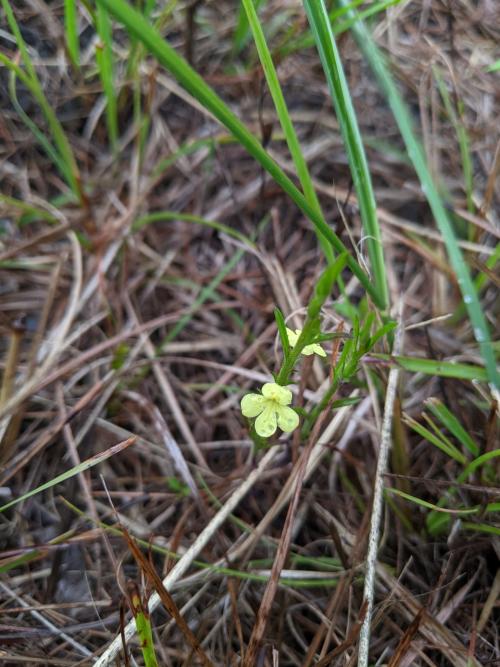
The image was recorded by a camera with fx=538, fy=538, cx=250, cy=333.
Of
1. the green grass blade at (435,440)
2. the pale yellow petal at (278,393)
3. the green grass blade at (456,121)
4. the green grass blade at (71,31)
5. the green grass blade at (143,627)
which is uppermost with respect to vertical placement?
the green grass blade at (71,31)

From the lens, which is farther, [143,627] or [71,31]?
[71,31]

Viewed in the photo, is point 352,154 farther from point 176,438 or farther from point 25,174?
point 25,174

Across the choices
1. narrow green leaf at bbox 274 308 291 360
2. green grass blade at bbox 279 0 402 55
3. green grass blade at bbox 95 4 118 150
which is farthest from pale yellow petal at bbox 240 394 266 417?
green grass blade at bbox 95 4 118 150

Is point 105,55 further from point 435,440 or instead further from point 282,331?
point 435,440

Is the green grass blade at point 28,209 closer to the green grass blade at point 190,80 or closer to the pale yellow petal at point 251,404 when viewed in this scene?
the green grass blade at point 190,80

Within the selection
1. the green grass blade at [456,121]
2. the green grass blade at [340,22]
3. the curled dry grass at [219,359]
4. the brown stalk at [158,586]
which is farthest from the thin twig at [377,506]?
the green grass blade at [340,22]

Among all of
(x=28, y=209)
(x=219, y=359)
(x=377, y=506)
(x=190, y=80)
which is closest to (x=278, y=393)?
(x=377, y=506)

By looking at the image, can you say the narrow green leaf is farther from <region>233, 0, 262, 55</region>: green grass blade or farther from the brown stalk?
<region>233, 0, 262, 55</region>: green grass blade
